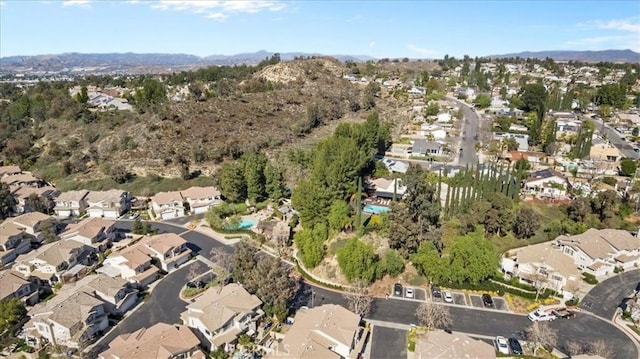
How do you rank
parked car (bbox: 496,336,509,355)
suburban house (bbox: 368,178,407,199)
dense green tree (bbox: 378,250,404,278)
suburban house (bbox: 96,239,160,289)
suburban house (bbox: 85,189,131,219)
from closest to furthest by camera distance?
parked car (bbox: 496,336,509,355), dense green tree (bbox: 378,250,404,278), suburban house (bbox: 96,239,160,289), suburban house (bbox: 368,178,407,199), suburban house (bbox: 85,189,131,219)

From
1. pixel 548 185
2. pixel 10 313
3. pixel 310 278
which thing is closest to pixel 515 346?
pixel 310 278

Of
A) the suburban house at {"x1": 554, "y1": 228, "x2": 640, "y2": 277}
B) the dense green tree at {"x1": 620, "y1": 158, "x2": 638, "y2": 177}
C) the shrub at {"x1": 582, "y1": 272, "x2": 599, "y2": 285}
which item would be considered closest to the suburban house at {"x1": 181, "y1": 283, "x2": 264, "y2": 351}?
the shrub at {"x1": 582, "y1": 272, "x2": 599, "y2": 285}

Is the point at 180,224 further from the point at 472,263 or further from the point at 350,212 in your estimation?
the point at 472,263

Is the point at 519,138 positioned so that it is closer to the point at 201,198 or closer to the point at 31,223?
the point at 201,198

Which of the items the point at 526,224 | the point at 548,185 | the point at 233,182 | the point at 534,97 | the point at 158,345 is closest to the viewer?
the point at 158,345

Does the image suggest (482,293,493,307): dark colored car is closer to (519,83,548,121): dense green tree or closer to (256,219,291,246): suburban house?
(256,219,291,246): suburban house

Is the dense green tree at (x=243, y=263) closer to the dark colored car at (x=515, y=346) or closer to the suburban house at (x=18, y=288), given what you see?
the suburban house at (x=18, y=288)

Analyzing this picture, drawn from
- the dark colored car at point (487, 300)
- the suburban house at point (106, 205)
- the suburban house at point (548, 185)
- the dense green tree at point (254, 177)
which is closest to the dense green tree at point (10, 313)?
the suburban house at point (106, 205)
